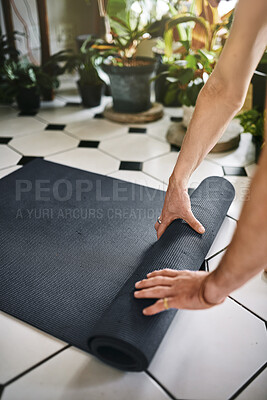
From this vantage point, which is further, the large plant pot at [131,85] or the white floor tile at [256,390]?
the large plant pot at [131,85]

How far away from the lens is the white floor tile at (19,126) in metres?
2.84

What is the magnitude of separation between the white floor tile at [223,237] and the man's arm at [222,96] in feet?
0.80

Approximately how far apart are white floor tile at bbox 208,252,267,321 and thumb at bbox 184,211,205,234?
21 cm

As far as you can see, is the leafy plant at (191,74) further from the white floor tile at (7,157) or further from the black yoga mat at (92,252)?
the white floor tile at (7,157)

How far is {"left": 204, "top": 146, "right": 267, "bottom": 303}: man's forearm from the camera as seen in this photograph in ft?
2.86

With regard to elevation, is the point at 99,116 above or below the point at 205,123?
below

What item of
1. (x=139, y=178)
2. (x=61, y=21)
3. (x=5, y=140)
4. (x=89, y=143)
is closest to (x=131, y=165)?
(x=139, y=178)

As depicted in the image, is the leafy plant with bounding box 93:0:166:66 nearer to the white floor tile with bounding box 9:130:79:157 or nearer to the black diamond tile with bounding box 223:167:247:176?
the white floor tile with bounding box 9:130:79:157

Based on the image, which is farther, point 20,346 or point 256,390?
point 20,346

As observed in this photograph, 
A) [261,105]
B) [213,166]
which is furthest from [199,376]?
[261,105]

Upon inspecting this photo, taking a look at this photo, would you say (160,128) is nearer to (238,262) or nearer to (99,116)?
(99,116)

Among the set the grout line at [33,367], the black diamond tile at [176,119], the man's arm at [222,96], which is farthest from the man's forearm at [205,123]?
the black diamond tile at [176,119]

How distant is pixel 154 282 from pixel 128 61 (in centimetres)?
240

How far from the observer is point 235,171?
7.77 feet
